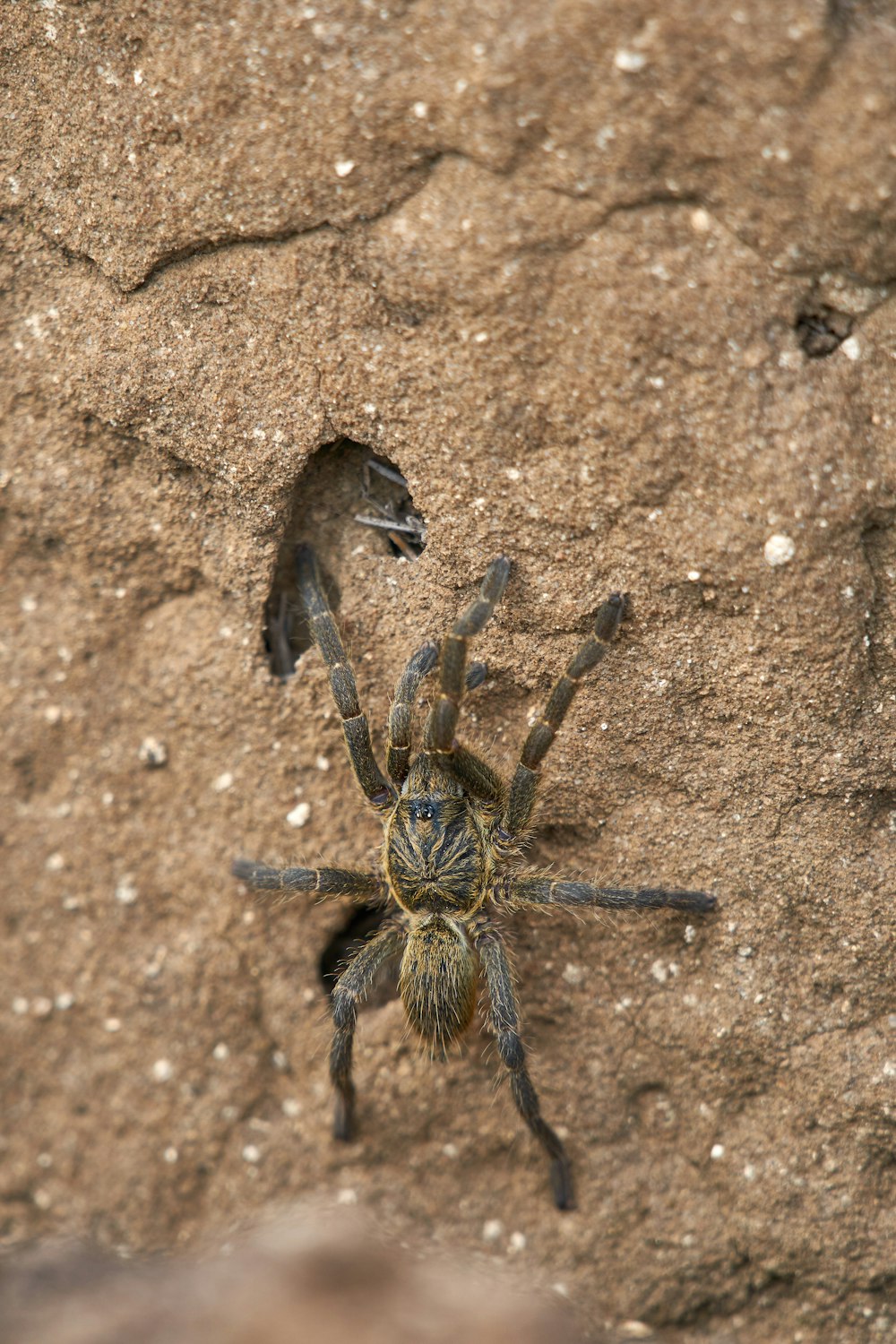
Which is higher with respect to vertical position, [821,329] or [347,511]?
[821,329]

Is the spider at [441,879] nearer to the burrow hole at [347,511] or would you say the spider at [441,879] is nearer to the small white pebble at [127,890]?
the burrow hole at [347,511]

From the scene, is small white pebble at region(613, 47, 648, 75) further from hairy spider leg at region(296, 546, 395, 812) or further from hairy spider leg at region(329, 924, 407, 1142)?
hairy spider leg at region(329, 924, 407, 1142)

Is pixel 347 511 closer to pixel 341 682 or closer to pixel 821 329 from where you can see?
pixel 341 682

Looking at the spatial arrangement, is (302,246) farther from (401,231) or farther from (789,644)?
(789,644)

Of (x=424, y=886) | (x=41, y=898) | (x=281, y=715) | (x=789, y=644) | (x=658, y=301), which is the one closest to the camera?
(x=658, y=301)

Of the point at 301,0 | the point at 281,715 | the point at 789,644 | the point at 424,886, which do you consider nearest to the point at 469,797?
the point at 424,886

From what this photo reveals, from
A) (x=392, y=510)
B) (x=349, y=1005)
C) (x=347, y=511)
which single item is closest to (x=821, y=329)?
(x=392, y=510)
